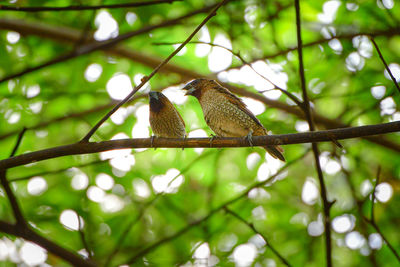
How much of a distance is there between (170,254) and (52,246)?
178 cm

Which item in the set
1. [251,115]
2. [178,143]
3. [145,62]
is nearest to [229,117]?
[251,115]

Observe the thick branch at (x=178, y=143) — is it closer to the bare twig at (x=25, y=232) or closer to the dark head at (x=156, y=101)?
the bare twig at (x=25, y=232)

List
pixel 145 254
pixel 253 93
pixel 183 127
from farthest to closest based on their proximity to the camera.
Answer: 1. pixel 253 93
2. pixel 183 127
3. pixel 145 254

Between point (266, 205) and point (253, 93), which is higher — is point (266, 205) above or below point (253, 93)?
below

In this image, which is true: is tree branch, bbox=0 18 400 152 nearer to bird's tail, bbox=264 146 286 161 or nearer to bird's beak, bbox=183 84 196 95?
bird's beak, bbox=183 84 196 95

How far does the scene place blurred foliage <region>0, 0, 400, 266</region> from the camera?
4.88 m

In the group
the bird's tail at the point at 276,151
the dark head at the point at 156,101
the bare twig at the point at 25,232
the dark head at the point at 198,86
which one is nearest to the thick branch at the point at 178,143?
the bare twig at the point at 25,232

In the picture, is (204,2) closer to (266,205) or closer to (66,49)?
(66,49)

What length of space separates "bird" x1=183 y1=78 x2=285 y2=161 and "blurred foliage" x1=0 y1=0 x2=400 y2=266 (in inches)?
18.6

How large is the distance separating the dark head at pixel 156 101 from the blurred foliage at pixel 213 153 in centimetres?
67

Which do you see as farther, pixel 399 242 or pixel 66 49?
pixel 66 49

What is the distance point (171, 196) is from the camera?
5.10m

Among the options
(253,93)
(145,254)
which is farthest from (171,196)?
(253,93)

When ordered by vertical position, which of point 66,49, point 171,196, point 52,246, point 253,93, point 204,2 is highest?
point 204,2
